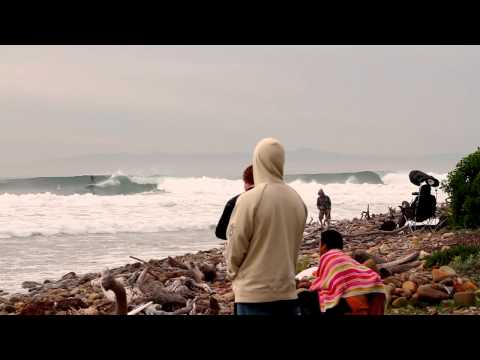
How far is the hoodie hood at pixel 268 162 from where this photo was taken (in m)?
3.80

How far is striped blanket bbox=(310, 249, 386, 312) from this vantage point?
457cm

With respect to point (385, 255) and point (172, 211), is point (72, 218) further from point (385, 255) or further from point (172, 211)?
point (385, 255)

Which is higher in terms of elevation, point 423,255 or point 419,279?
point 423,255

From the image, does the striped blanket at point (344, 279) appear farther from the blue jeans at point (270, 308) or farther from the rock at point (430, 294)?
the rock at point (430, 294)

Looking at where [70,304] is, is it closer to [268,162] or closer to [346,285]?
[346,285]

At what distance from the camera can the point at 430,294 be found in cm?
760

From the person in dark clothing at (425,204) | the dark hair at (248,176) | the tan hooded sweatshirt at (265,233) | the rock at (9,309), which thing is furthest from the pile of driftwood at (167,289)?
the person in dark clothing at (425,204)

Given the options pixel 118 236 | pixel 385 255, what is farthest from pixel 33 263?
pixel 385 255

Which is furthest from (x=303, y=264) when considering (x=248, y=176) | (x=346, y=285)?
(x=248, y=176)

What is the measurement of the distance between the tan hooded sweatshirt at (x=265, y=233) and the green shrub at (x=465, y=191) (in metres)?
8.41

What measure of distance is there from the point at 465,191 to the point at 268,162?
8679mm

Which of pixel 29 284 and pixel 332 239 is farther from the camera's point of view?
pixel 29 284

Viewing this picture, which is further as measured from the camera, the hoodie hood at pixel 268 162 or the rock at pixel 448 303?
the rock at pixel 448 303
